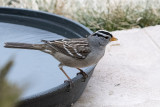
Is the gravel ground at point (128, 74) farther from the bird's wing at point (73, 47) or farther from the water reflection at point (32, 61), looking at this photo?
the bird's wing at point (73, 47)

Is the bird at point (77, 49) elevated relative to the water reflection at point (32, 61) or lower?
elevated

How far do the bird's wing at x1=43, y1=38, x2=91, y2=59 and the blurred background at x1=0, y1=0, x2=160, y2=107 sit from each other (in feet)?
8.31

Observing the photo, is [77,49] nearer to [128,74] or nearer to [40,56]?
[40,56]

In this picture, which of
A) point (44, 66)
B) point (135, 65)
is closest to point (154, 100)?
point (135, 65)

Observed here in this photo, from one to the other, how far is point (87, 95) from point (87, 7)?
289 cm

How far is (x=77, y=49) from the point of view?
9.71 ft

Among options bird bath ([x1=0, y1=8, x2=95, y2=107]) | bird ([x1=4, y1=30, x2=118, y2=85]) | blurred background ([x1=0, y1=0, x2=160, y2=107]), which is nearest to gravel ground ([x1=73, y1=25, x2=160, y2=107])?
blurred background ([x1=0, y1=0, x2=160, y2=107])

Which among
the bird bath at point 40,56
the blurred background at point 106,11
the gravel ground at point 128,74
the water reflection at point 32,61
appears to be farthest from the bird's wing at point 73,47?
the blurred background at point 106,11

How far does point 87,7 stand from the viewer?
620cm

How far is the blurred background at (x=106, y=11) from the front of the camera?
5.83 m

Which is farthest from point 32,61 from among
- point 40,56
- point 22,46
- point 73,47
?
point 73,47

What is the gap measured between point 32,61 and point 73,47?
1141 millimetres

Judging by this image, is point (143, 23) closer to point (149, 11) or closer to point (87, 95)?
point (149, 11)

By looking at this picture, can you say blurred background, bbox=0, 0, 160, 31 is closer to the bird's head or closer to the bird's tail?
the bird's head
